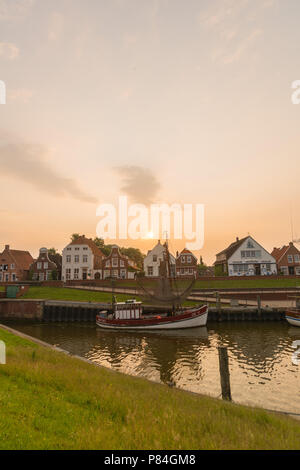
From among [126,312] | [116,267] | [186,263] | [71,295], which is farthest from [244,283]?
[71,295]

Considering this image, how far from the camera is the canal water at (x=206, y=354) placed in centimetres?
1497

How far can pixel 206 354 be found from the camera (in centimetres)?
2205

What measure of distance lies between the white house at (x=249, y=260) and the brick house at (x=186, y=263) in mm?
8284

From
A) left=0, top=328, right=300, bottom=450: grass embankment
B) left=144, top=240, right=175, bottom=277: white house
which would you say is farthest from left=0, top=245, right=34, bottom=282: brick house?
left=0, top=328, right=300, bottom=450: grass embankment

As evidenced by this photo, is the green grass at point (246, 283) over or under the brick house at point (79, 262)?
under

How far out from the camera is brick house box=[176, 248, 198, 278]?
70.4 meters

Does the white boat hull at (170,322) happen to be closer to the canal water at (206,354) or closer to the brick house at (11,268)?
the canal water at (206,354)

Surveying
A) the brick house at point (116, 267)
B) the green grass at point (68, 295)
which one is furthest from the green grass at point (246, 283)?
the brick house at point (116, 267)

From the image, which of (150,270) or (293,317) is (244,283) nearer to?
(293,317)

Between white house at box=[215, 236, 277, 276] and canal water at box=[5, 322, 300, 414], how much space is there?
106 ft

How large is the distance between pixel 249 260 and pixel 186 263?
15639 millimetres

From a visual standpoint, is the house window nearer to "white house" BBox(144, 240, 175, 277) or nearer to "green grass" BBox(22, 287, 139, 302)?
"white house" BBox(144, 240, 175, 277)
